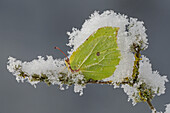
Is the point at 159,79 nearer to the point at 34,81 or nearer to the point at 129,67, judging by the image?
the point at 129,67

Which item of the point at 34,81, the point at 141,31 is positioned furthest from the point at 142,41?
the point at 34,81

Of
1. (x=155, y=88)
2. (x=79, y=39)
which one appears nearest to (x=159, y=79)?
(x=155, y=88)

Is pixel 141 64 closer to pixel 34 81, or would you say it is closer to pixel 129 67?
pixel 129 67
